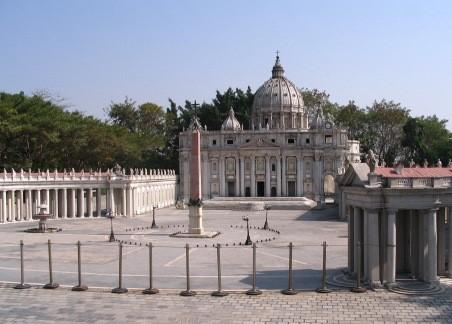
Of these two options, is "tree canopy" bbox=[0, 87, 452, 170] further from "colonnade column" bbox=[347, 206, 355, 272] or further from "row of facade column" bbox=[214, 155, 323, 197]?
"colonnade column" bbox=[347, 206, 355, 272]

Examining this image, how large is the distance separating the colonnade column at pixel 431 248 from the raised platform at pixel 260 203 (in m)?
66.3

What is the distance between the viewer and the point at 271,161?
110 meters

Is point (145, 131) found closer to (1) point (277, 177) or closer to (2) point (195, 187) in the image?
(1) point (277, 177)

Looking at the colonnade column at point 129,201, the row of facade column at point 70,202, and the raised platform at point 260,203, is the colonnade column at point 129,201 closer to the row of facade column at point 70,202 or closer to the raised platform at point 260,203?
the row of facade column at point 70,202

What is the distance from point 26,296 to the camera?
29.9 meters

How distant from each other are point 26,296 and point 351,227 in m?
17.8

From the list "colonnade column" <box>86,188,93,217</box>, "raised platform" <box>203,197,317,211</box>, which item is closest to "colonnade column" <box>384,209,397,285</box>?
"colonnade column" <box>86,188,93,217</box>

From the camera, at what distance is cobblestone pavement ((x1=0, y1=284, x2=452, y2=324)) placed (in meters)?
25.4

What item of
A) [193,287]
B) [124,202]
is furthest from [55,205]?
[193,287]

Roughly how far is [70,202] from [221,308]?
182 ft

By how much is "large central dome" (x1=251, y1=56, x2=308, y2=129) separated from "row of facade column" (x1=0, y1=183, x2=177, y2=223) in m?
44.9

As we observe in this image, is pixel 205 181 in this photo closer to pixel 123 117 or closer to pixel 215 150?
pixel 215 150

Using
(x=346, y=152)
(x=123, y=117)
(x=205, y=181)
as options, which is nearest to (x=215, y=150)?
(x=205, y=181)

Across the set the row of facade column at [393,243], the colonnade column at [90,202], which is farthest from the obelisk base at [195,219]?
the colonnade column at [90,202]
